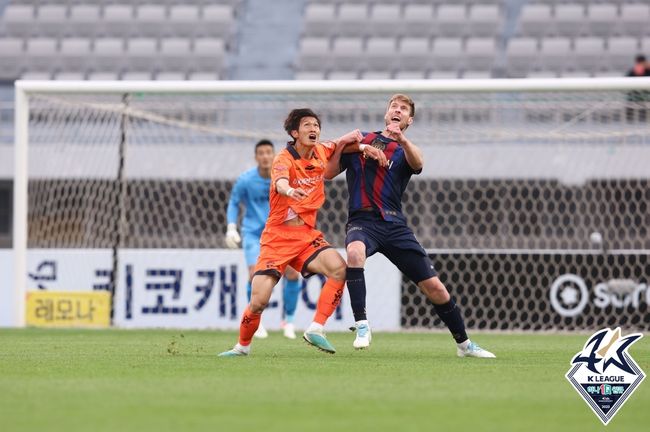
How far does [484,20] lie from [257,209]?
38.9 feet

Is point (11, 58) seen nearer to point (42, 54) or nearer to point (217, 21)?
point (42, 54)

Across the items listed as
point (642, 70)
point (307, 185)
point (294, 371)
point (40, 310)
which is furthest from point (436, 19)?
point (294, 371)

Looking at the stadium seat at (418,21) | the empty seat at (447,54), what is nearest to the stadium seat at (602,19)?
the empty seat at (447,54)

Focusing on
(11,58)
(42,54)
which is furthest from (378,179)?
(11,58)

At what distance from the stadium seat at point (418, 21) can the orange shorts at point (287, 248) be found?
14.6 m

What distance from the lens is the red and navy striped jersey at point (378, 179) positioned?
796 cm

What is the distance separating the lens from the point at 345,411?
15.1ft

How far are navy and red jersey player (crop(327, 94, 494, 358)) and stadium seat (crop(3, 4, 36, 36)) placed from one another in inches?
629

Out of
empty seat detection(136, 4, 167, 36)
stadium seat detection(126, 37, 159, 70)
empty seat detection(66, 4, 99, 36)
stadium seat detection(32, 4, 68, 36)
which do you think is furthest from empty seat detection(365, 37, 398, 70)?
stadium seat detection(32, 4, 68, 36)

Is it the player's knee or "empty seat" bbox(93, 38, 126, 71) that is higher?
"empty seat" bbox(93, 38, 126, 71)

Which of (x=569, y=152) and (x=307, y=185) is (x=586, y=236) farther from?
(x=307, y=185)

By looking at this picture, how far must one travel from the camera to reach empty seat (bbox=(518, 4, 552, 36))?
2161 cm

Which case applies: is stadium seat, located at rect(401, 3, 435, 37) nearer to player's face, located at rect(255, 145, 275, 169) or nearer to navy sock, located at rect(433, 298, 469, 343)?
player's face, located at rect(255, 145, 275, 169)

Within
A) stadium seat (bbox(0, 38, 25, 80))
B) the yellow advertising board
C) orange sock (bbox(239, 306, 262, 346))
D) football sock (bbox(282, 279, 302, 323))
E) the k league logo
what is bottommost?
the yellow advertising board
